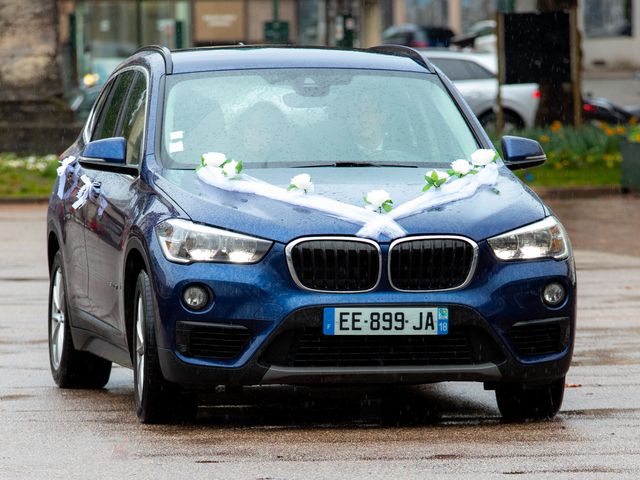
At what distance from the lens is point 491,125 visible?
105 feet

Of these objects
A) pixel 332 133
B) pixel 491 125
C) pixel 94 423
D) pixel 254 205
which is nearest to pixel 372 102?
pixel 332 133

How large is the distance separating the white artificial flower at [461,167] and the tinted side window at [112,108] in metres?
1.99

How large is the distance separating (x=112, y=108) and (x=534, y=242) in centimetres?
279

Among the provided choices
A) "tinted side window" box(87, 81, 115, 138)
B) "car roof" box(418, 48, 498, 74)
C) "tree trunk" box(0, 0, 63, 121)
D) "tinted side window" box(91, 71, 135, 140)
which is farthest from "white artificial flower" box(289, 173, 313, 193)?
"car roof" box(418, 48, 498, 74)

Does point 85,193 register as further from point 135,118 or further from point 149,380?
point 149,380

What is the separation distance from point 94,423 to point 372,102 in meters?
1.97

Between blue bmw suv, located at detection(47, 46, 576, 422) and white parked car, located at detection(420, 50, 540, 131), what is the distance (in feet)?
76.0

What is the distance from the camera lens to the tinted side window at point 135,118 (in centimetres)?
870

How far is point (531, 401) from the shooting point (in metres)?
8.05

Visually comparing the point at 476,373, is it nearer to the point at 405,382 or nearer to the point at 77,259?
the point at 405,382

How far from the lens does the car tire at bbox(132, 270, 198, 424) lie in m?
7.68

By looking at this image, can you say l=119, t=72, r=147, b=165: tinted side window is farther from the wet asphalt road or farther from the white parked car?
the white parked car

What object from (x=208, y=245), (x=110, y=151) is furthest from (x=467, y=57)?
Result: (x=208, y=245)

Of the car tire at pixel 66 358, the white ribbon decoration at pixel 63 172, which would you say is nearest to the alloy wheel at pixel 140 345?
the car tire at pixel 66 358
